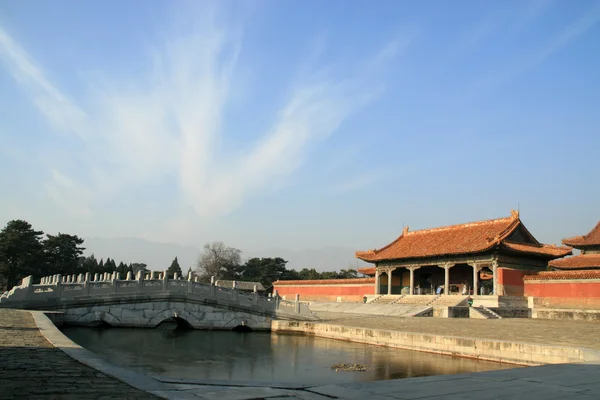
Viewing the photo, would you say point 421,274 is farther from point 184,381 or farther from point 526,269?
point 184,381

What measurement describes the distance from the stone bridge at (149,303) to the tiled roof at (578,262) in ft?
55.0

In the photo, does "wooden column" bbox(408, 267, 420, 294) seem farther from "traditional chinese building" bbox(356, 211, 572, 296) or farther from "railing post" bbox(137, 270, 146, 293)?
"railing post" bbox(137, 270, 146, 293)

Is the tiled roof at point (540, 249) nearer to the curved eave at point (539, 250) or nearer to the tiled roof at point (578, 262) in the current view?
the curved eave at point (539, 250)

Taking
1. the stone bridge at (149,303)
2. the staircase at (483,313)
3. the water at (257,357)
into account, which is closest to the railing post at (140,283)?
the stone bridge at (149,303)

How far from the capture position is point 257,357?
14.1 metres

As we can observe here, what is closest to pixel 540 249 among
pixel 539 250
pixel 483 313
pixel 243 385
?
pixel 539 250

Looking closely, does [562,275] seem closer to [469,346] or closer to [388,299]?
[388,299]

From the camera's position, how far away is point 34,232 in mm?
42875

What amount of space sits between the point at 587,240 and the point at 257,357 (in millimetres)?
25392

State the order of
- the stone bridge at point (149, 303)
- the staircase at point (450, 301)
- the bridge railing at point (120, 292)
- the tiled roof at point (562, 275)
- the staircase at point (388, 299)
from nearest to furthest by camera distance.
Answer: the bridge railing at point (120, 292)
the stone bridge at point (149, 303)
the tiled roof at point (562, 275)
the staircase at point (450, 301)
the staircase at point (388, 299)

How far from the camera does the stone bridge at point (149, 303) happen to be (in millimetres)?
18391

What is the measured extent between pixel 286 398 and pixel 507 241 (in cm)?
2543

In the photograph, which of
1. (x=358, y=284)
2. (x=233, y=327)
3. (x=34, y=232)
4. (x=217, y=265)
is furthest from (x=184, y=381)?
(x=217, y=265)

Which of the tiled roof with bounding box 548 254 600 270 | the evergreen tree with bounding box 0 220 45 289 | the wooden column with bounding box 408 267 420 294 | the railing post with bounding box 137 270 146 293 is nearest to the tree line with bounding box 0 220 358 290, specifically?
the evergreen tree with bounding box 0 220 45 289
